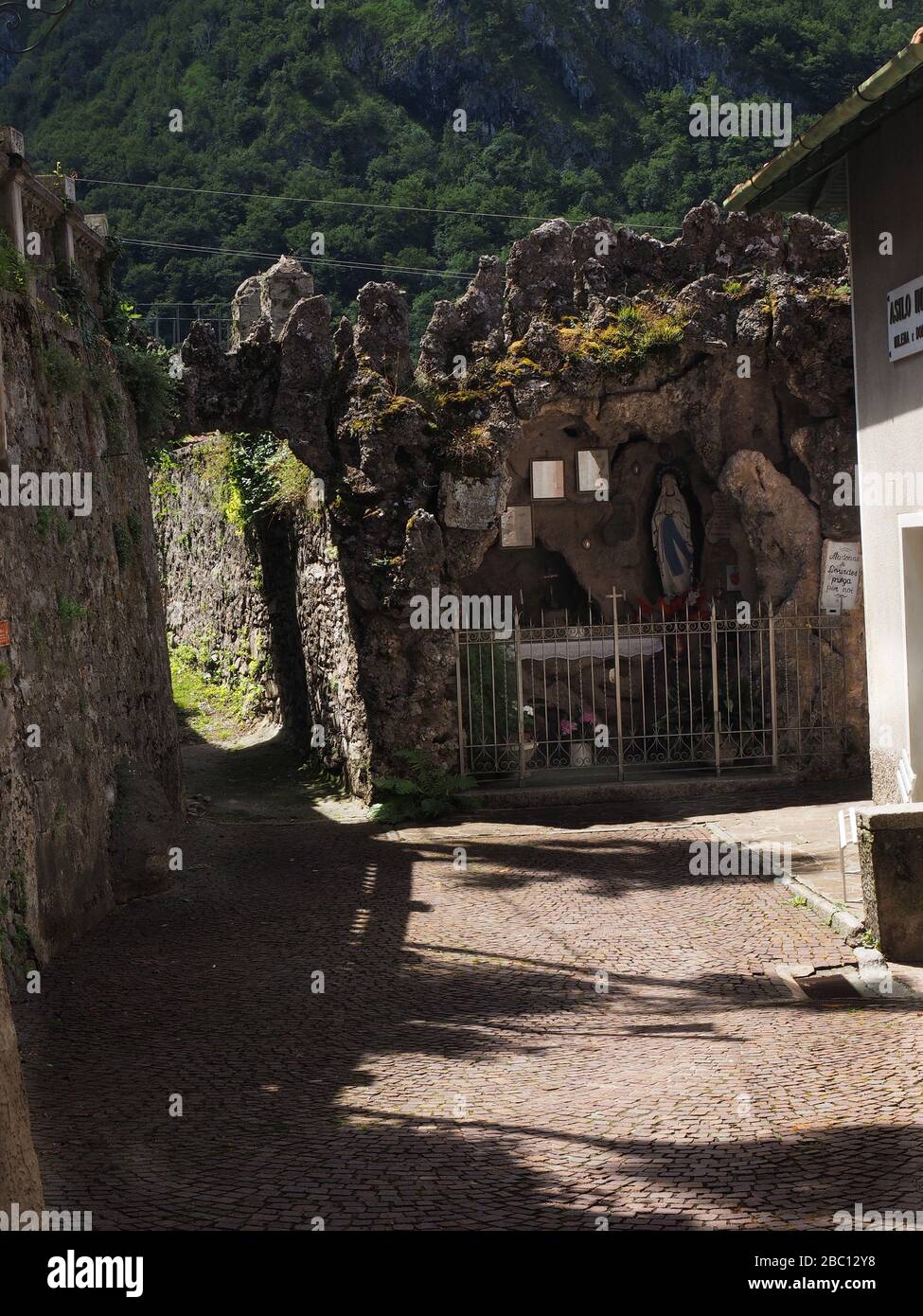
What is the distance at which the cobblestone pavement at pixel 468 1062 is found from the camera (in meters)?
4.95

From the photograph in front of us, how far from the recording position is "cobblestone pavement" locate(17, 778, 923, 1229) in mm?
4953

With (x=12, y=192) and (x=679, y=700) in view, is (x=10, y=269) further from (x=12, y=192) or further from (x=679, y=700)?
(x=679, y=700)

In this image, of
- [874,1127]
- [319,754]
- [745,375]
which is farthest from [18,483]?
[745,375]

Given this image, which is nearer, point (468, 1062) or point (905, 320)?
point (468, 1062)

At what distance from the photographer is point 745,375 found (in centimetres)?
1653

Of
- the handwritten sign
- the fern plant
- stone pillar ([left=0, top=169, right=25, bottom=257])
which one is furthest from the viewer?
the handwritten sign

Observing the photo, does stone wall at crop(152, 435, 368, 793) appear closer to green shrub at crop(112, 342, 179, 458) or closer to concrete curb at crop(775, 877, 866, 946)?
green shrub at crop(112, 342, 179, 458)

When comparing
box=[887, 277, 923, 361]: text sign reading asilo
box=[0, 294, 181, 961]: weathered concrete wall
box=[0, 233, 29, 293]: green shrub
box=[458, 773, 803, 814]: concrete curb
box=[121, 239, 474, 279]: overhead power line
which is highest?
box=[121, 239, 474, 279]: overhead power line

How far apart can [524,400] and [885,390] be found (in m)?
5.90

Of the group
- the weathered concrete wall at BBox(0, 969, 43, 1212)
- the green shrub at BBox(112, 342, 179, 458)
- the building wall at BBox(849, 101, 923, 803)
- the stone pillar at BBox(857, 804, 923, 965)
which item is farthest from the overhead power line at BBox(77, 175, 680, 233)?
the weathered concrete wall at BBox(0, 969, 43, 1212)

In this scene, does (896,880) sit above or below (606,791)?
above

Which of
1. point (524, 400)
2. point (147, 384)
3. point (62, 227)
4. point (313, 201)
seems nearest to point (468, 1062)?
point (62, 227)

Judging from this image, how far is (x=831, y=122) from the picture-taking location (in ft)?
32.3

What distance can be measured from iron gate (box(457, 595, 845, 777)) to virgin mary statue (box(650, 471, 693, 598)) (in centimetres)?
115
